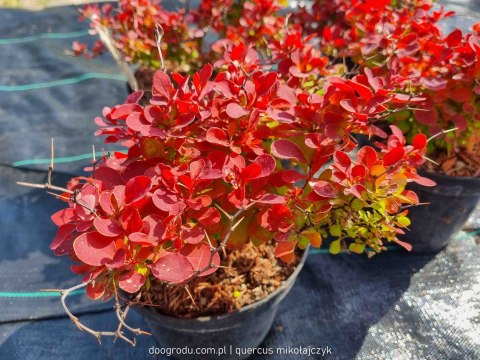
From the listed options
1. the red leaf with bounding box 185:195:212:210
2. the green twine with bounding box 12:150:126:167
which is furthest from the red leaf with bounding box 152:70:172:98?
the green twine with bounding box 12:150:126:167

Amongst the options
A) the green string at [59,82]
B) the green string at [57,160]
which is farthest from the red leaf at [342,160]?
the green string at [59,82]

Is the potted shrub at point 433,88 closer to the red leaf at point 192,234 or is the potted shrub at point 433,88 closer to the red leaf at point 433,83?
the red leaf at point 433,83

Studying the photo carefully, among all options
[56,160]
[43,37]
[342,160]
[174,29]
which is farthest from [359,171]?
[43,37]

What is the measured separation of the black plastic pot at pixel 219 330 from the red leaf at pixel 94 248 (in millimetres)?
298

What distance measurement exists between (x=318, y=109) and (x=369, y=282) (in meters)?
0.77

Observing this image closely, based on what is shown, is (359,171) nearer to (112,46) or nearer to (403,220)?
(403,220)

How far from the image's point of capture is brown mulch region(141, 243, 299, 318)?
39.5 inches

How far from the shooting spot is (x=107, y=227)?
2.31 feet

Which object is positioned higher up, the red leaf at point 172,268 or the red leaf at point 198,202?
the red leaf at point 198,202

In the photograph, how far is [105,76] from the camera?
237 centimetres

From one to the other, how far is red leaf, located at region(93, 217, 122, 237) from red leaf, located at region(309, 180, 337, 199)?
1.21 feet

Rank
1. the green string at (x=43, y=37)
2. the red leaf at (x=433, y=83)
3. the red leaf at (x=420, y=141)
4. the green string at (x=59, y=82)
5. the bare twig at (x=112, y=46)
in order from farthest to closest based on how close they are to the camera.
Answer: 1. the green string at (x=43, y=37)
2. the green string at (x=59, y=82)
3. the bare twig at (x=112, y=46)
4. the red leaf at (x=433, y=83)
5. the red leaf at (x=420, y=141)

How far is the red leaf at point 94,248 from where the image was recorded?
2.27 ft

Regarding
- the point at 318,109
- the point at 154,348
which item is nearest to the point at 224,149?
the point at 318,109
